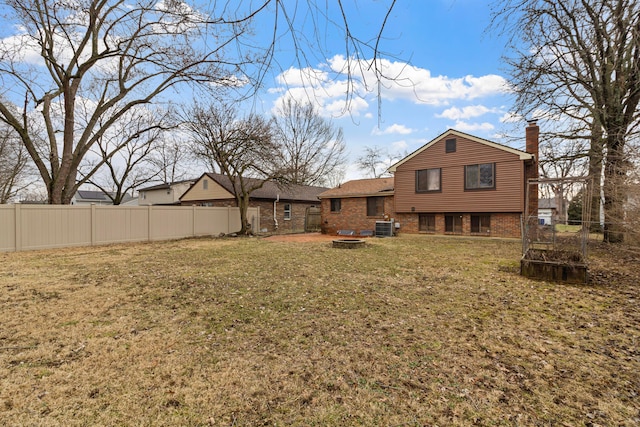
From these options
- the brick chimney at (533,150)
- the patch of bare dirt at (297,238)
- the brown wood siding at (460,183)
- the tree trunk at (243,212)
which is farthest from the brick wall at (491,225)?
the tree trunk at (243,212)

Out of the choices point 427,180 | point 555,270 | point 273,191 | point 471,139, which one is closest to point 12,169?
point 273,191

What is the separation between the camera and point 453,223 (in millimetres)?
16312

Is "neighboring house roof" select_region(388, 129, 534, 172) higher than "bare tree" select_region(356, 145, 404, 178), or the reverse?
"bare tree" select_region(356, 145, 404, 178)

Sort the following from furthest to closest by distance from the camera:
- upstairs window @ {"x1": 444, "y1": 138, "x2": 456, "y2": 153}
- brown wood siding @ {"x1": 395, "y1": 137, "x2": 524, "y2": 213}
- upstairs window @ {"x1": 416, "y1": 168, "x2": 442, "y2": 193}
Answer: upstairs window @ {"x1": 416, "y1": 168, "x2": 442, "y2": 193} → upstairs window @ {"x1": 444, "y1": 138, "x2": 456, "y2": 153} → brown wood siding @ {"x1": 395, "y1": 137, "x2": 524, "y2": 213}

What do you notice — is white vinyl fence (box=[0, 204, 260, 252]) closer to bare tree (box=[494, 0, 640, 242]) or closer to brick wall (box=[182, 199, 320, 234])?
brick wall (box=[182, 199, 320, 234])

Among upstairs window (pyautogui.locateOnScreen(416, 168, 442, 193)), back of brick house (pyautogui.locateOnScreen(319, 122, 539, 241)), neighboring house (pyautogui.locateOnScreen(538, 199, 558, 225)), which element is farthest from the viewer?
upstairs window (pyautogui.locateOnScreen(416, 168, 442, 193))

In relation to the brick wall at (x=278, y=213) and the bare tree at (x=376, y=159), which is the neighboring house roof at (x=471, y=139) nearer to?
the brick wall at (x=278, y=213)

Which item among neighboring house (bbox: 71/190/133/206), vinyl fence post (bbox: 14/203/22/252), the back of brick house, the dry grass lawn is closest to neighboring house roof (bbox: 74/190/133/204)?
neighboring house (bbox: 71/190/133/206)

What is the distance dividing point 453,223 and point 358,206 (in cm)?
564

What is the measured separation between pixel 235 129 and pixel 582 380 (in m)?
16.6

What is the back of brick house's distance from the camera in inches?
575

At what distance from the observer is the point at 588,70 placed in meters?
11.5

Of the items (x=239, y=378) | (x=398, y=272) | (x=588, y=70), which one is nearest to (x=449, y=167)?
(x=588, y=70)

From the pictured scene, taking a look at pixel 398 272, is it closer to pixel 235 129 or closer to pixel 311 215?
pixel 235 129
